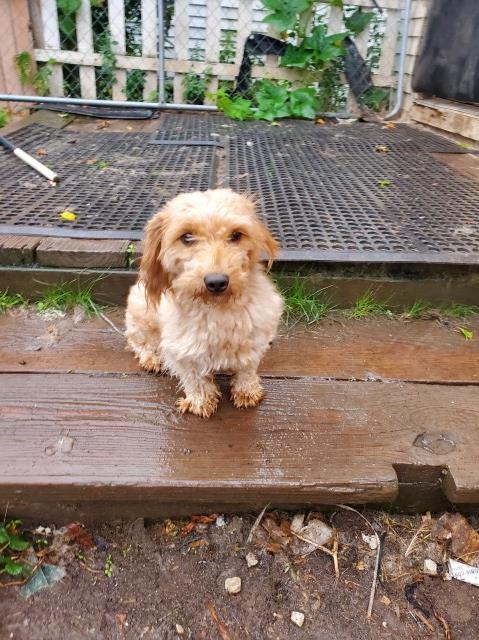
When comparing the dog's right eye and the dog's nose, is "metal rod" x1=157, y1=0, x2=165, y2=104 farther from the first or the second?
the dog's nose

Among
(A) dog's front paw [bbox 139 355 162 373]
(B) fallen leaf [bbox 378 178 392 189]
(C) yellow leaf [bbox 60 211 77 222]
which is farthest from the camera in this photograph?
(B) fallen leaf [bbox 378 178 392 189]

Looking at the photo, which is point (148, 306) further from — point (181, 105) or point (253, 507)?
point (181, 105)

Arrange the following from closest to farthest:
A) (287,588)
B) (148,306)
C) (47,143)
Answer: (287,588), (148,306), (47,143)

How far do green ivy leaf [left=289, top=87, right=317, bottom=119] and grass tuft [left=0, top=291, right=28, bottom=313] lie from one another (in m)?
4.39

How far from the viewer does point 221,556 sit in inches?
77.1

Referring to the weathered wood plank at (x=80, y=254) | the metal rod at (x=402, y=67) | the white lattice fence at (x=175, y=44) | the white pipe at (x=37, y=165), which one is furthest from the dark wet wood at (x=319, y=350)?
the white lattice fence at (x=175, y=44)

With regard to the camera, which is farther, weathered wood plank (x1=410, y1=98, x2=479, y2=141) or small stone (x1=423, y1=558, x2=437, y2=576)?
weathered wood plank (x1=410, y1=98, x2=479, y2=141)

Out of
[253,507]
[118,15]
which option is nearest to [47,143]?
[118,15]

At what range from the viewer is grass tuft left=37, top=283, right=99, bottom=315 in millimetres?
2727

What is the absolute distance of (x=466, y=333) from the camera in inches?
104

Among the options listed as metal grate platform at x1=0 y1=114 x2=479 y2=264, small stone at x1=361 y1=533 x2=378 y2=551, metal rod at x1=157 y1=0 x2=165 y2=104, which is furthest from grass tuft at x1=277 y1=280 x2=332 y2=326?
metal rod at x1=157 y1=0 x2=165 y2=104

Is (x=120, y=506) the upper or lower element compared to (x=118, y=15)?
lower

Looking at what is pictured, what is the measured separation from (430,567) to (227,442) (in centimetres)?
98

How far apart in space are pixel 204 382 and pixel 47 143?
3610 mm
